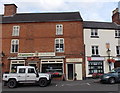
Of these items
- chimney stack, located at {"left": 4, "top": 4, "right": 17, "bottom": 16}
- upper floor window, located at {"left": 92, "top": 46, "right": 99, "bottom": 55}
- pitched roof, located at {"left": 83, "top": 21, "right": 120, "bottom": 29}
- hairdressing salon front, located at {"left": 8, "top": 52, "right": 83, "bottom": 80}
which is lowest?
hairdressing salon front, located at {"left": 8, "top": 52, "right": 83, "bottom": 80}

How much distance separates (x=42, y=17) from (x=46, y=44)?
479 cm

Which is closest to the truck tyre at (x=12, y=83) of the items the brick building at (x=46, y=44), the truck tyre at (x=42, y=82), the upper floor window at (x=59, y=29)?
the truck tyre at (x=42, y=82)

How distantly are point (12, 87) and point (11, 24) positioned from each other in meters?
11.5

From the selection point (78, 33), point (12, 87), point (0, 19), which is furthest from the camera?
point (0, 19)

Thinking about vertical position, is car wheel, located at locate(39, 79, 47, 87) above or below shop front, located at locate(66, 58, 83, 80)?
below

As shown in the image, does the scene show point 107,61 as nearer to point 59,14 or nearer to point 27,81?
point 59,14

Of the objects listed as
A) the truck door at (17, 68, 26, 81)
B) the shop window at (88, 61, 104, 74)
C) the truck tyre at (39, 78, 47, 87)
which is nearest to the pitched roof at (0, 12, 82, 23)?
the shop window at (88, 61, 104, 74)

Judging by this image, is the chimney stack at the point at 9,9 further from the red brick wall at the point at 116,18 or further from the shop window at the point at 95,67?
the red brick wall at the point at 116,18

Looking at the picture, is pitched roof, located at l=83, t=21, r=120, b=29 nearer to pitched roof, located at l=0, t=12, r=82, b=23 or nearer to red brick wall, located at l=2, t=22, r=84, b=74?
pitched roof, located at l=0, t=12, r=82, b=23

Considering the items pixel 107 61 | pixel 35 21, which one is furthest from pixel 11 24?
pixel 107 61

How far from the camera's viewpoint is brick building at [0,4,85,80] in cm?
2345

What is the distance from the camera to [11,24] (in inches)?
983

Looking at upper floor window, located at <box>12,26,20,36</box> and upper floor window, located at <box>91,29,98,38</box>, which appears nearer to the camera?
upper floor window, located at <box>12,26,20,36</box>

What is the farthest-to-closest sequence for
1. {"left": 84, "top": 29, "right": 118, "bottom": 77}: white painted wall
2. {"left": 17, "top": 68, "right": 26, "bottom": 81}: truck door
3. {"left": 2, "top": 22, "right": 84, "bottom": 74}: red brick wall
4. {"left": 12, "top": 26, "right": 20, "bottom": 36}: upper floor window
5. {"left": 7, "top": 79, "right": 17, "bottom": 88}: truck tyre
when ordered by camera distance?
{"left": 84, "top": 29, "right": 118, "bottom": 77}: white painted wall < {"left": 12, "top": 26, "right": 20, "bottom": 36}: upper floor window < {"left": 2, "top": 22, "right": 84, "bottom": 74}: red brick wall < {"left": 17, "top": 68, "right": 26, "bottom": 81}: truck door < {"left": 7, "top": 79, "right": 17, "bottom": 88}: truck tyre
